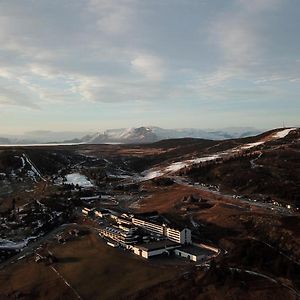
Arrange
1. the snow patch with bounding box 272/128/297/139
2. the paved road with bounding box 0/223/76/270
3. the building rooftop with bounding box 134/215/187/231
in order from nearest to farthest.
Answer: the paved road with bounding box 0/223/76/270
the building rooftop with bounding box 134/215/187/231
the snow patch with bounding box 272/128/297/139

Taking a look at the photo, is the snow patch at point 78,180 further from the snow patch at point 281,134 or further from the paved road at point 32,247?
the snow patch at point 281,134

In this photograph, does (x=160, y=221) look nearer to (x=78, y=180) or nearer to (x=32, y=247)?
(x=32, y=247)

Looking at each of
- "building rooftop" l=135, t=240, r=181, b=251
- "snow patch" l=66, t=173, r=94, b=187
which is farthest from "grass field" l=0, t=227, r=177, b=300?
"snow patch" l=66, t=173, r=94, b=187

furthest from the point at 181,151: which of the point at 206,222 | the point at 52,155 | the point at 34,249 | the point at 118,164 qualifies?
the point at 34,249

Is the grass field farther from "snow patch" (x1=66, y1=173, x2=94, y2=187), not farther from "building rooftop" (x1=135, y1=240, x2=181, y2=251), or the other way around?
"snow patch" (x1=66, y1=173, x2=94, y2=187)

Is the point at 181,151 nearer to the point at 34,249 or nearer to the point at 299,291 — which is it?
the point at 34,249

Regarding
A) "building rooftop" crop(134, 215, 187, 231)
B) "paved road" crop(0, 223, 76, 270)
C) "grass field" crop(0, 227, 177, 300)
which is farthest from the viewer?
"building rooftop" crop(134, 215, 187, 231)

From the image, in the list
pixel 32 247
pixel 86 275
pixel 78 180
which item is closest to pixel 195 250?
pixel 86 275

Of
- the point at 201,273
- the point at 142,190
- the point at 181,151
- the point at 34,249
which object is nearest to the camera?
the point at 201,273

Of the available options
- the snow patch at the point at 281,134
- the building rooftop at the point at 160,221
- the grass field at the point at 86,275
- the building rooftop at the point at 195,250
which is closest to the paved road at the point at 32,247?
the grass field at the point at 86,275

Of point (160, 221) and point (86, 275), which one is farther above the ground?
point (160, 221)

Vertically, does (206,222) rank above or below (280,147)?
below
